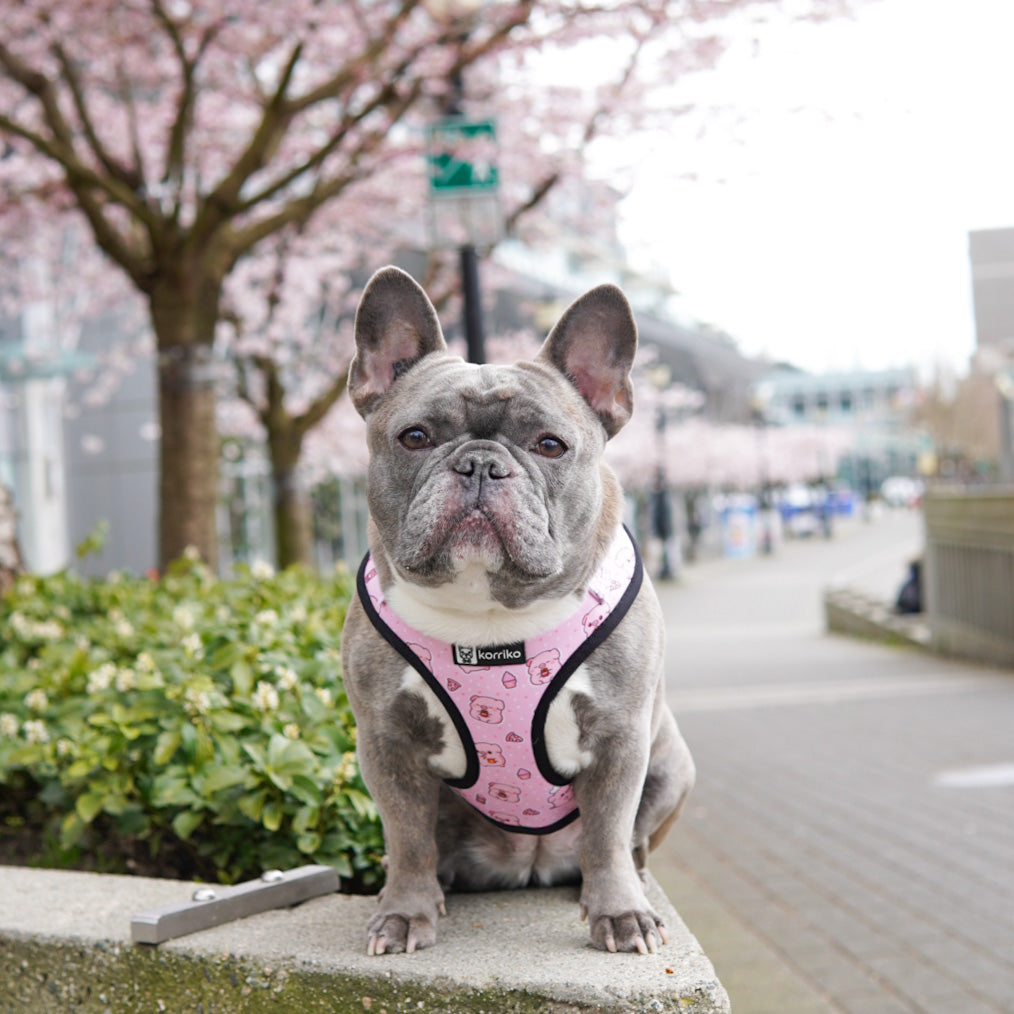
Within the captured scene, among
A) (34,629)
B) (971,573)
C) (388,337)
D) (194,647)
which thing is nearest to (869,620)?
(971,573)

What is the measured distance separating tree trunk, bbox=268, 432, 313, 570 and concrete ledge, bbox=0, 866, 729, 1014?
39.2 ft

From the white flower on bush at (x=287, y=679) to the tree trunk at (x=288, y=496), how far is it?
37.3ft

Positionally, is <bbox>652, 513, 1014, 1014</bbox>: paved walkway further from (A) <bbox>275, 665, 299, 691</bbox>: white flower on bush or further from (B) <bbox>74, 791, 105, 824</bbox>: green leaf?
(B) <bbox>74, 791, 105, 824</bbox>: green leaf

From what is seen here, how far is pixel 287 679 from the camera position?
3469 mm

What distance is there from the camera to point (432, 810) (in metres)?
2.41

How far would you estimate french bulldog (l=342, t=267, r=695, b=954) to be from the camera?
2.13 meters

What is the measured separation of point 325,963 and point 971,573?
12.7m

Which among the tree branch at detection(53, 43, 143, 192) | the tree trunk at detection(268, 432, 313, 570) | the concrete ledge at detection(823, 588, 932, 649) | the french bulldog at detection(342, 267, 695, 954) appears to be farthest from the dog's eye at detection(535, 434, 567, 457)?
the concrete ledge at detection(823, 588, 932, 649)

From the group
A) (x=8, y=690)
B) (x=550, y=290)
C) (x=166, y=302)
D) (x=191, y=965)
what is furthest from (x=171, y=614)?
(x=550, y=290)

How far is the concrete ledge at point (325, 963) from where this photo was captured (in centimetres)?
214

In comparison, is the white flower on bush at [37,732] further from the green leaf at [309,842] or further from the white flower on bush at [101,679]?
the green leaf at [309,842]

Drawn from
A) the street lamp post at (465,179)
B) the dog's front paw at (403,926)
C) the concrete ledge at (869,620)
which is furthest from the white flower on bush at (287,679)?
the concrete ledge at (869,620)

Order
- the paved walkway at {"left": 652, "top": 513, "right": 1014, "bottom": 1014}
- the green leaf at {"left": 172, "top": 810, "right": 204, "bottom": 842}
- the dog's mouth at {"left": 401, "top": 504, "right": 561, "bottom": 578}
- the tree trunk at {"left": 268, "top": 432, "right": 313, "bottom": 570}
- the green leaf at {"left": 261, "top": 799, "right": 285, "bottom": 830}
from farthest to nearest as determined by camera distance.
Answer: the tree trunk at {"left": 268, "top": 432, "right": 313, "bottom": 570} → the paved walkway at {"left": 652, "top": 513, "right": 1014, "bottom": 1014} → the green leaf at {"left": 172, "top": 810, "right": 204, "bottom": 842} → the green leaf at {"left": 261, "top": 799, "right": 285, "bottom": 830} → the dog's mouth at {"left": 401, "top": 504, "right": 561, "bottom": 578}

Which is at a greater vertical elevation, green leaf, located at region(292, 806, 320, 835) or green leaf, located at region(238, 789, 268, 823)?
green leaf, located at region(238, 789, 268, 823)
